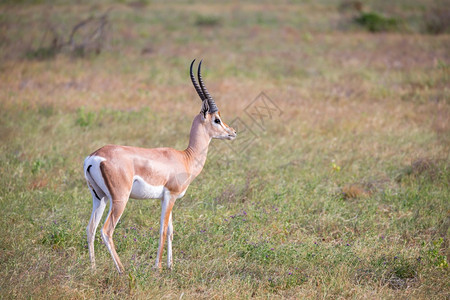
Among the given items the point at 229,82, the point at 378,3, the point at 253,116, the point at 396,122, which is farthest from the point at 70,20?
the point at 378,3

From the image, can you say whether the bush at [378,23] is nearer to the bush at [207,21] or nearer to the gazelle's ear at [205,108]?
the bush at [207,21]

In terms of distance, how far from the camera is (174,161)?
14.8ft

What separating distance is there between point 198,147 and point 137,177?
2.78 feet

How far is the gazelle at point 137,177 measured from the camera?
407 centimetres

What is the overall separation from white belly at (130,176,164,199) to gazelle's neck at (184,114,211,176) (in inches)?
20.7

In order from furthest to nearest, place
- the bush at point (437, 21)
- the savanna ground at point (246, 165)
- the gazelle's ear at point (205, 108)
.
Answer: the bush at point (437, 21), the gazelle's ear at point (205, 108), the savanna ground at point (246, 165)

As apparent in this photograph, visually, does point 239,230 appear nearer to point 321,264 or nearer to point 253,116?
point 321,264

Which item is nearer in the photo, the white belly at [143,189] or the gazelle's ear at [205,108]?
the white belly at [143,189]

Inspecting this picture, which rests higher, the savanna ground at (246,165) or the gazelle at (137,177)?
the gazelle at (137,177)

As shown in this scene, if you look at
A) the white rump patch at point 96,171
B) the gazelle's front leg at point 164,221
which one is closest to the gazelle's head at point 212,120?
the gazelle's front leg at point 164,221

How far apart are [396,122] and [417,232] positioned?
4440 mm

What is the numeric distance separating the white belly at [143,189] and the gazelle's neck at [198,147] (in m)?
0.52

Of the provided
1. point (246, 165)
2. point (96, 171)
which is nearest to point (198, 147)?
point (96, 171)

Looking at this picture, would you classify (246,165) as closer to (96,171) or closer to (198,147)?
(198,147)
